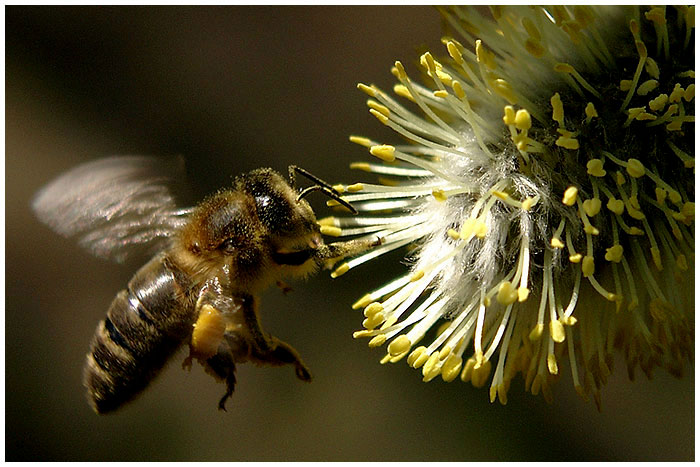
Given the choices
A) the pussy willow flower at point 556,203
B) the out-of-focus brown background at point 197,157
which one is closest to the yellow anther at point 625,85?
the pussy willow flower at point 556,203

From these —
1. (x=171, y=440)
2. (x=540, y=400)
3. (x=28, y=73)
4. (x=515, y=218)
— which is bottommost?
(x=540, y=400)

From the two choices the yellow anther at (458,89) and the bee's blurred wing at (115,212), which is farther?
the bee's blurred wing at (115,212)

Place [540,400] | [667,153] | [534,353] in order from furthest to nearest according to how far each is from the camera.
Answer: [540,400] → [534,353] → [667,153]

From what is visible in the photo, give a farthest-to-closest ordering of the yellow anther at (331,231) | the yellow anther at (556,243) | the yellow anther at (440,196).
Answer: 1. the yellow anther at (331,231)
2. the yellow anther at (440,196)
3. the yellow anther at (556,243)

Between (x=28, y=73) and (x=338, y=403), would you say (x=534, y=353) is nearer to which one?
(x=338, y=403)

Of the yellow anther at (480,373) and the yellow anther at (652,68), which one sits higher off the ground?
the yellow anther at (652,68)

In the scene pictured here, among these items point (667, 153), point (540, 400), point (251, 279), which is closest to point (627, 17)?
point (667, 153)

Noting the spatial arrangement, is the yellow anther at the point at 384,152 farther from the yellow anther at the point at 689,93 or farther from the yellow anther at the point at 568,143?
the yellow anther at the point at 689,93
